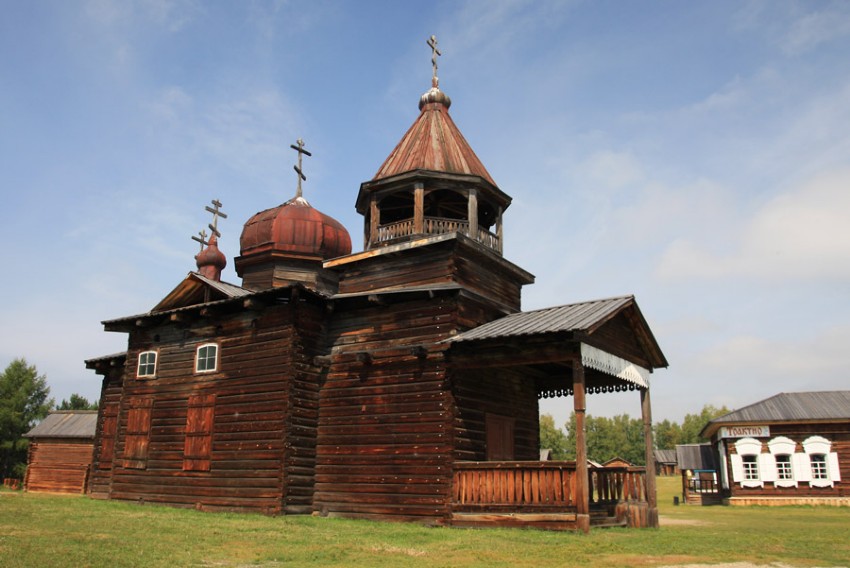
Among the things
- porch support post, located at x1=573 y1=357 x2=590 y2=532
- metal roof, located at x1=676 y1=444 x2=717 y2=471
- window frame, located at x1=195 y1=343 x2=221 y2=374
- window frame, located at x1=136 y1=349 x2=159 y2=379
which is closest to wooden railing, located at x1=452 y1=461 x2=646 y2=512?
porch support post, located at x1=573 y1=357 x2=590 y2=532

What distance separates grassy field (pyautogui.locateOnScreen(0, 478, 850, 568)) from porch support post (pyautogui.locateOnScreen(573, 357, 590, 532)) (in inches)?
14.6

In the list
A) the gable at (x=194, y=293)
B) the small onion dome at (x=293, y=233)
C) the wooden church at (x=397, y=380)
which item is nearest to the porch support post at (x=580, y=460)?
the wooden church at (x=397, y=380)

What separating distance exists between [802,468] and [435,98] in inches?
941

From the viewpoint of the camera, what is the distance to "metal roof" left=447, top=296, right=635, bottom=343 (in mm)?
15102

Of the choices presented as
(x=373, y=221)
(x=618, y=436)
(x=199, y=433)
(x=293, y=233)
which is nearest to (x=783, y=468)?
(x=373, y=221)

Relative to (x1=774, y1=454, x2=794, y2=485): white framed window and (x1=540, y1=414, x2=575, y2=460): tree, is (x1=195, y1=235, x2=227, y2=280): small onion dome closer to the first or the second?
(x1=774, y1=454, x2=794, y2=485): white framed window

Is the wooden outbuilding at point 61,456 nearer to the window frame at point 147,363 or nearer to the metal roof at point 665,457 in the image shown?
the window frame at point 147,363

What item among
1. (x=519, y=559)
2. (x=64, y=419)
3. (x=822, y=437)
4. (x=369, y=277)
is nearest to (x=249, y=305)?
(x=369, y=277)

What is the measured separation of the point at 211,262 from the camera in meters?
29.7

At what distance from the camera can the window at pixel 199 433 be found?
19062 mm

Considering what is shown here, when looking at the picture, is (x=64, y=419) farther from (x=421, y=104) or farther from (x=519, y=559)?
(x=519, y=559)

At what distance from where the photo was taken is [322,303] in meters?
19.0

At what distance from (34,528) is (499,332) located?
9786 millimetres

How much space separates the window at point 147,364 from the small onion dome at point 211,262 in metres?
8.13
